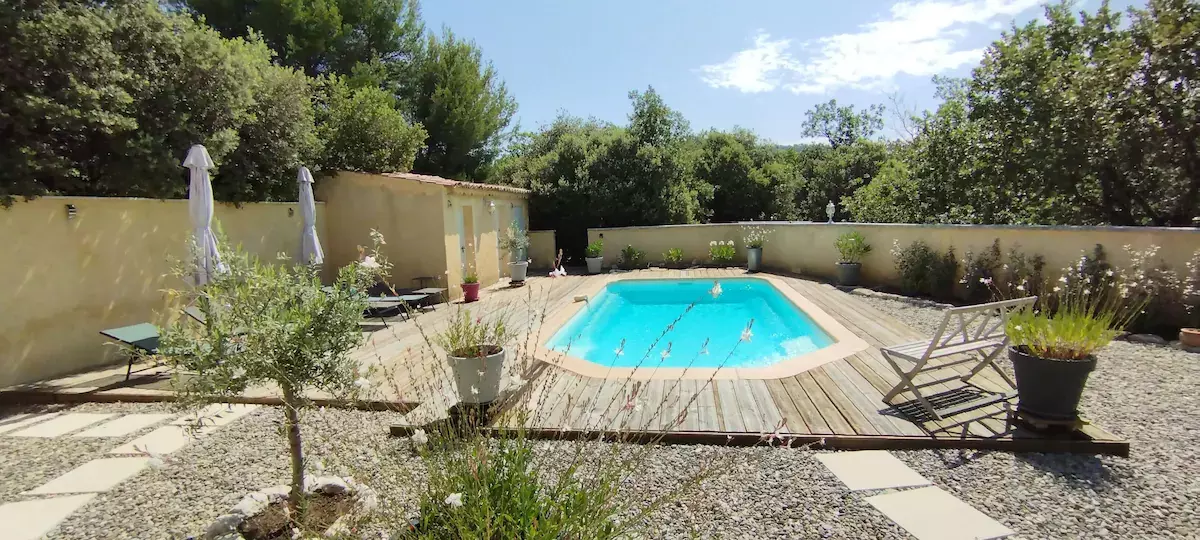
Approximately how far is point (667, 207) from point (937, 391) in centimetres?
1134

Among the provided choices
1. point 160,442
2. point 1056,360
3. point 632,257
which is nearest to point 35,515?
point 160,442

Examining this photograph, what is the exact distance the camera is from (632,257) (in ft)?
47.9

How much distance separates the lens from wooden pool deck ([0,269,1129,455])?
10.9ft

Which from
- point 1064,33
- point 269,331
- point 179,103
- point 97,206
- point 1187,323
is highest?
point 1064,33

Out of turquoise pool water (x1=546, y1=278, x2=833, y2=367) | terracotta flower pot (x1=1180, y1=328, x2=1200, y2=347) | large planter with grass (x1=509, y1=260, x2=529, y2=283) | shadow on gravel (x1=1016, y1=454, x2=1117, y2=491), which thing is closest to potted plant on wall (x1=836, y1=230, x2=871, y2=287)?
turquoise pool water (x1=546, y1=278, x2=833, y2=367)

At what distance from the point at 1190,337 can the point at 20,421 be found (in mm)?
11223

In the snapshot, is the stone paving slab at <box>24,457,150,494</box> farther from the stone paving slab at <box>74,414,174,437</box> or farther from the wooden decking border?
the wooden decking border

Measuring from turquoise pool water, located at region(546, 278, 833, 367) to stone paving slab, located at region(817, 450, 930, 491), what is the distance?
198cm

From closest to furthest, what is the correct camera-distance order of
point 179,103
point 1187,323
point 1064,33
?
point 1187,323 < point 179,103 < point 1064,33

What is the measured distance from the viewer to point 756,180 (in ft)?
60.2

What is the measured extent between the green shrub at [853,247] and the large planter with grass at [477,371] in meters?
9.25

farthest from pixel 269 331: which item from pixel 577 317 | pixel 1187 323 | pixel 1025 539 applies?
pixel 1187 323

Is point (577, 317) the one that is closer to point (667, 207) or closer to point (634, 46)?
point (667, 207)

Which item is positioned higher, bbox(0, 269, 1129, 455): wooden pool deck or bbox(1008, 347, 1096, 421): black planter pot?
bbox(1008, 347, 1096, 421): black planter pot
